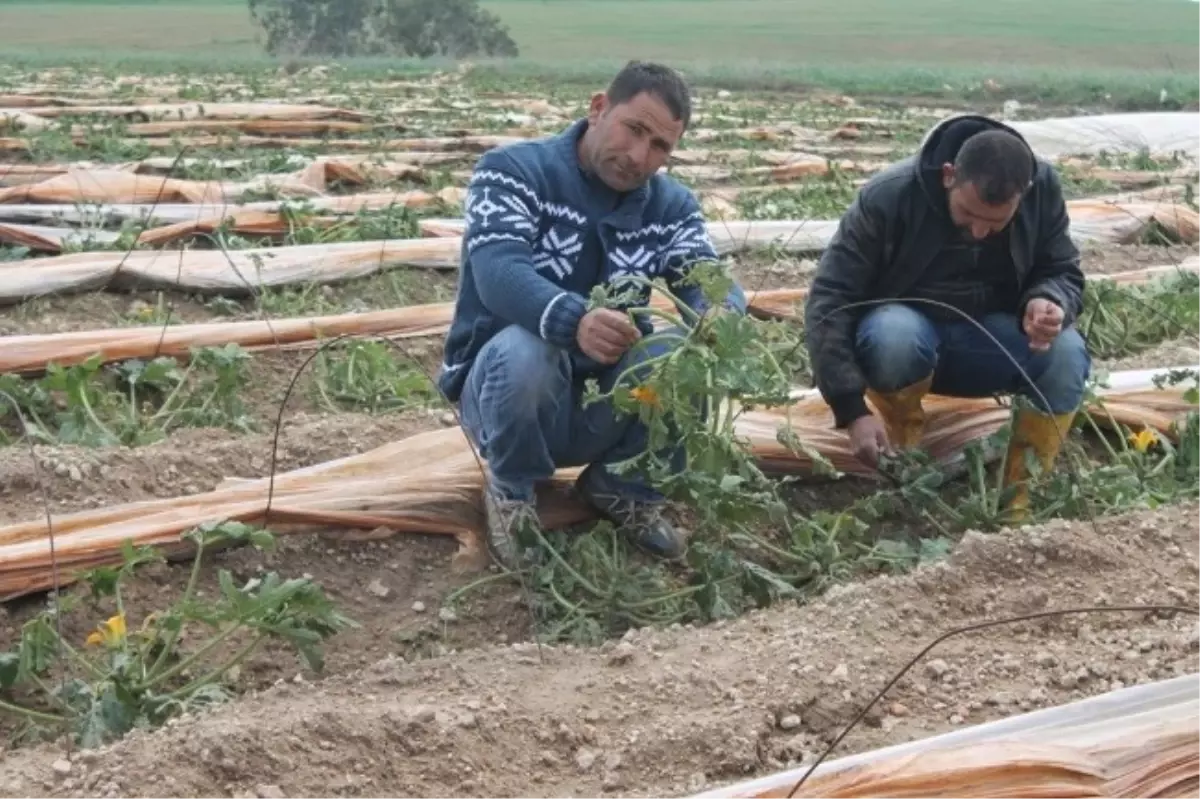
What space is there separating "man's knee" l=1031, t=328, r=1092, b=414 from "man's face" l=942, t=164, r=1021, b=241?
295 mm

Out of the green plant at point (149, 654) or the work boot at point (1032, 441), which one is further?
the work boot at point (1032, 441)

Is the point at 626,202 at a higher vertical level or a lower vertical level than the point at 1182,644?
higher

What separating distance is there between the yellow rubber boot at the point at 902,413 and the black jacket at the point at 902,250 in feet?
0.55

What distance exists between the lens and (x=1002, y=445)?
3562 mm

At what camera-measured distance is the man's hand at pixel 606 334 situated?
281 cm

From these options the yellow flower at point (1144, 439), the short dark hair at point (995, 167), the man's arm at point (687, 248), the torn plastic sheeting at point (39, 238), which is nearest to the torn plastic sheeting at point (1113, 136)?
the torn plastic sheeting at point (39, 238)

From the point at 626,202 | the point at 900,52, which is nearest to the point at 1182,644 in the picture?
the point at 626,202

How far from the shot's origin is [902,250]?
351cm

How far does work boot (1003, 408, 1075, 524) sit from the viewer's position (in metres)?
3.55

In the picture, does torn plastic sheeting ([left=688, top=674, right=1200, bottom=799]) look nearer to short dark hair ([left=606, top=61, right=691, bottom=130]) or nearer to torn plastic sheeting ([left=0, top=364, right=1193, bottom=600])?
torn plastic sheeting ([left=0, top=364, right=1193, bottom=600])

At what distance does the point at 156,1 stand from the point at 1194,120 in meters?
54.5

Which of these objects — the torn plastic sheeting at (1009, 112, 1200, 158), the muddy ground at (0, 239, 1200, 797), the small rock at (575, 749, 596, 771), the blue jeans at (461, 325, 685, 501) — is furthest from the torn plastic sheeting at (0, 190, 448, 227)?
the torn plastic sheeting at (1009, 112, 1200, 158)

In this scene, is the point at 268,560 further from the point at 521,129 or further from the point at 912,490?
the point at 521,129

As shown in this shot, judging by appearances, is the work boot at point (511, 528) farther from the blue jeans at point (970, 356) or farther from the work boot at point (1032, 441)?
the work boot at point (1032, 441)
